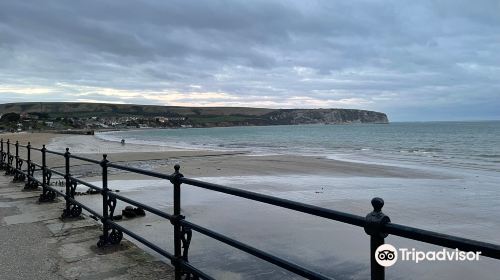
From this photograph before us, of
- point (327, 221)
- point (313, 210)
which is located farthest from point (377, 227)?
point (327, 221)

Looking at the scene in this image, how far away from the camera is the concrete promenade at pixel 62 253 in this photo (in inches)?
182

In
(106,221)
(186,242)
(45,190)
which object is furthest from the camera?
(45,190)

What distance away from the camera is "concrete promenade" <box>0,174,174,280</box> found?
4.62 m

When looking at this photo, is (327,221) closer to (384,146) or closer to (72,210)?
(72,210)

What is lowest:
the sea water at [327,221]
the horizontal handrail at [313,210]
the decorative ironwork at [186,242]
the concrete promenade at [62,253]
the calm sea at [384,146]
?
the calm sea at [384,146]

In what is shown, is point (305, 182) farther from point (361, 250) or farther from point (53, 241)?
point (53, 241)

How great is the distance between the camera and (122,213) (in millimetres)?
8984

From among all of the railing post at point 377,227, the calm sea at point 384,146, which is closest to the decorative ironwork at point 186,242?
the railing post at point 377,227

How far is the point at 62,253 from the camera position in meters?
5.27

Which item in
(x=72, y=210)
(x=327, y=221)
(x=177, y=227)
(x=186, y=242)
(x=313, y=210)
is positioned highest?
(x=313, y=210)

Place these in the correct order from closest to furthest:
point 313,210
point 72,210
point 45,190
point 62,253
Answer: point 313,210 < point 62,253 < point 72,210 < point 45,190

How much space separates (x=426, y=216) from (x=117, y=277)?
7.71m

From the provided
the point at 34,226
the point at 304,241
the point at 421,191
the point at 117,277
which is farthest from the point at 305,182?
the point at 117,277

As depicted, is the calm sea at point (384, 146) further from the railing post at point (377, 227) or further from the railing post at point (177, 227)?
the railing post at point (377, 227)
